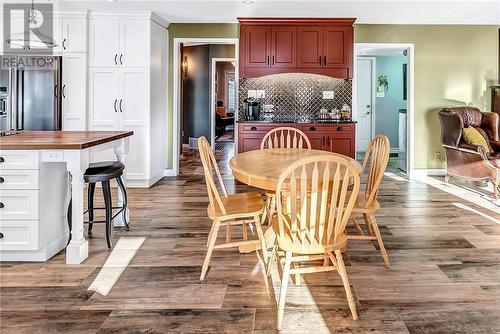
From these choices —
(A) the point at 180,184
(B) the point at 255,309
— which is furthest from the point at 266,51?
(B) the point at 255,309

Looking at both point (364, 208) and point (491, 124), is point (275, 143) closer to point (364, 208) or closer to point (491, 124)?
point (364, 208)

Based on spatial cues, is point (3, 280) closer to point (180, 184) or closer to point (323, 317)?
point (323, 317)

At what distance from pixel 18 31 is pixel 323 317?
559cm

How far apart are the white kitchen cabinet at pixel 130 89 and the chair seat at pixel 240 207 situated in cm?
302

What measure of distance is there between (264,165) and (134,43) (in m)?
3.74

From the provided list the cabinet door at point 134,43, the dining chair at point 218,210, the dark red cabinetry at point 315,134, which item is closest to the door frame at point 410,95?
the dark red cabinetry at point 315,134

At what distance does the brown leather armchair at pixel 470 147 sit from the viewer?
201 inches

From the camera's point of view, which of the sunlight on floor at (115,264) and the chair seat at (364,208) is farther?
the chair seat at (364,208)

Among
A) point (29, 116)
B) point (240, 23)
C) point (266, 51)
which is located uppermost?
point (240, 23)

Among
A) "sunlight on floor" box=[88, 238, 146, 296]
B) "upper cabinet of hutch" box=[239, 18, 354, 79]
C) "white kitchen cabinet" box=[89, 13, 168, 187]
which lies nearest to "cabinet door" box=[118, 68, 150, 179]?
"white kitchen cabinet" box=[89, 13, 168, 187]

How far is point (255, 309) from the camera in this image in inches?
85.6

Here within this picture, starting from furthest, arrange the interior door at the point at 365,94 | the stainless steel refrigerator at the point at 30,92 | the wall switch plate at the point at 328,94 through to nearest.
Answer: the interior door at the point at 365,94 < the wall switch plate at the point at 328,94 < the stainless steel refrigerator at the point at 30,92

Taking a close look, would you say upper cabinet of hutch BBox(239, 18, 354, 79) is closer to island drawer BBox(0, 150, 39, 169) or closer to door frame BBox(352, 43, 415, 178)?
door frame BBox(352, 43, 415, 178)

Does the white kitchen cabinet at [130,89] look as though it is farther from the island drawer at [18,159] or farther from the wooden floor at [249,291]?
the island drawer at [18,159]
